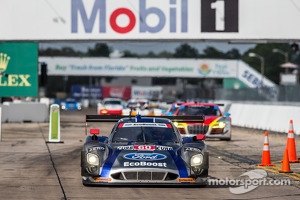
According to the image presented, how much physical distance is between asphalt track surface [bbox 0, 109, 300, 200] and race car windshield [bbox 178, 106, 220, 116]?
7.79 ft

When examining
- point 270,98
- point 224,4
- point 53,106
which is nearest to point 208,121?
point 53,106

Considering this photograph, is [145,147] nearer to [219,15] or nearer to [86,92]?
[219,15]

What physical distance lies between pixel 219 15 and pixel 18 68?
37.1 feet

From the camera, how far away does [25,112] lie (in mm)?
47938

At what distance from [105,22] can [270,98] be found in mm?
12896

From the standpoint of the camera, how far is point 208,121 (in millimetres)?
29641

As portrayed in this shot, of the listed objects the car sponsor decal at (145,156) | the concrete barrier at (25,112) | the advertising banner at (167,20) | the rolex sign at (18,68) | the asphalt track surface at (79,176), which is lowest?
the concrete barrier at (25,112)

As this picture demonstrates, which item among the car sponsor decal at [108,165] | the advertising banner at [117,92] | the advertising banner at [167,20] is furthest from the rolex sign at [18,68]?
the advertising banner at [117,92]

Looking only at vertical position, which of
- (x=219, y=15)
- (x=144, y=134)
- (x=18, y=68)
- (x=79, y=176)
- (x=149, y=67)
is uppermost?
(x=219, y=15)

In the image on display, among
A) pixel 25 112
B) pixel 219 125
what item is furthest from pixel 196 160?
pixel 25 112

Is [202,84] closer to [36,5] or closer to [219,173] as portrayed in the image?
[36,5]

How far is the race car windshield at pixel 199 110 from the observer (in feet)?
101

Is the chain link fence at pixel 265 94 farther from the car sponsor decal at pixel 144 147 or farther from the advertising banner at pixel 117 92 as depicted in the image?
the advertising banner at pixel 117 92

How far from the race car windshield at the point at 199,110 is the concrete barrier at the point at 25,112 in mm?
18095
